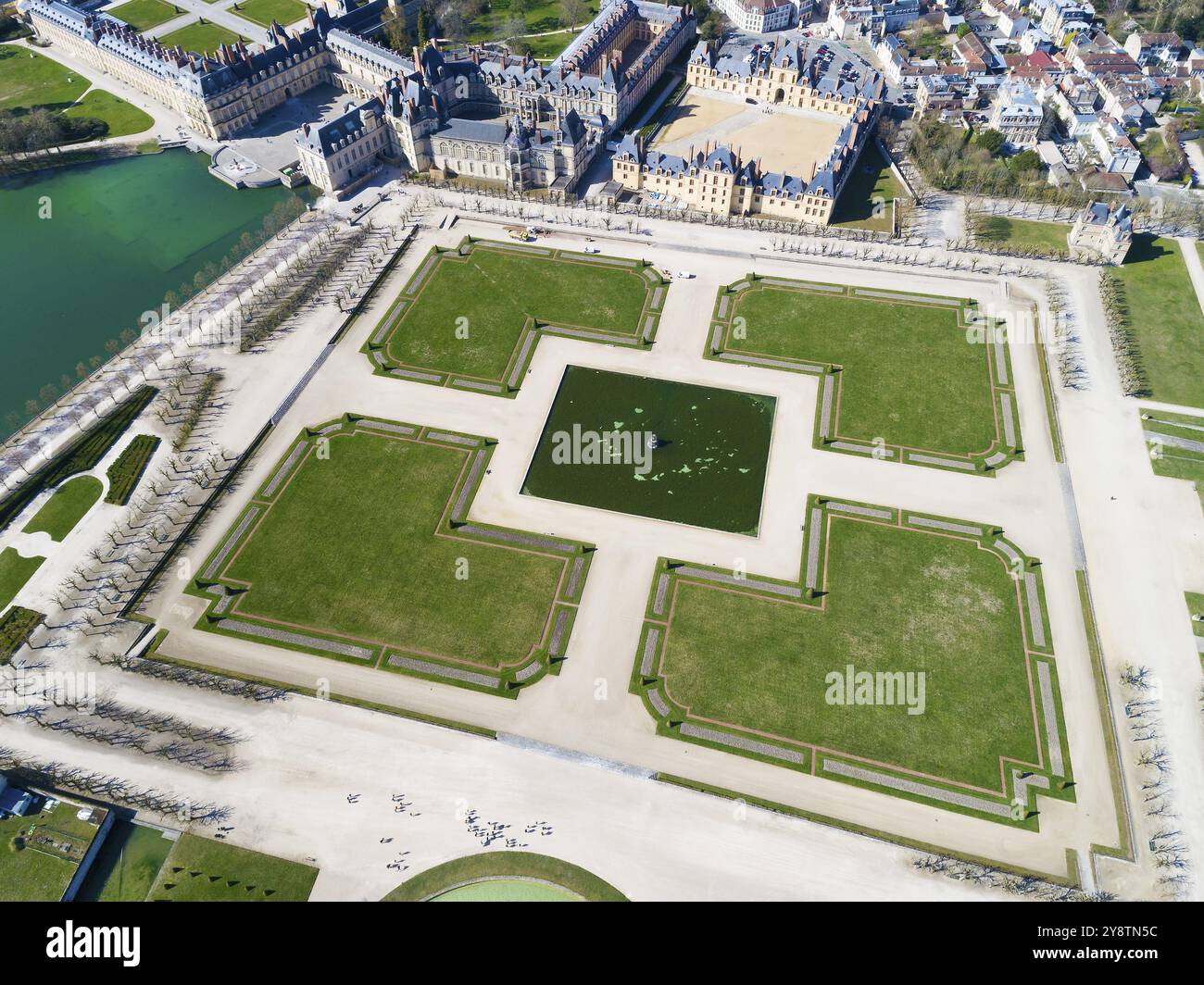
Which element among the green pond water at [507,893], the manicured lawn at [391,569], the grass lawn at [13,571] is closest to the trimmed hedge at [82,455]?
the grass lawn at [13,571]

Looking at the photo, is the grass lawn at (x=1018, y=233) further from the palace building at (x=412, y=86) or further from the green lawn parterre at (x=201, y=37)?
the green lawn parterre at (x=201, y=37)

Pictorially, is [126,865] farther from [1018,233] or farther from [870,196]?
[1018,233]

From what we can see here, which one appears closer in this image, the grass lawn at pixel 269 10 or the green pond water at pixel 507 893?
the green pond water at pixel 507 893

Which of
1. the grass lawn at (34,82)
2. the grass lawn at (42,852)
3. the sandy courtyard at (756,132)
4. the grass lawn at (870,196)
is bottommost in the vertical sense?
the grass lawn at (42,852)

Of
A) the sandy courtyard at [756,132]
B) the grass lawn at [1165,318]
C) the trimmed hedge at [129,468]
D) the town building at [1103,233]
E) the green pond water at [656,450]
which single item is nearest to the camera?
the trimmed hedge at [129,468]

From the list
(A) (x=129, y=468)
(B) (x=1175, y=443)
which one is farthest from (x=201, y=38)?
(B) (x=1175, y=443)
